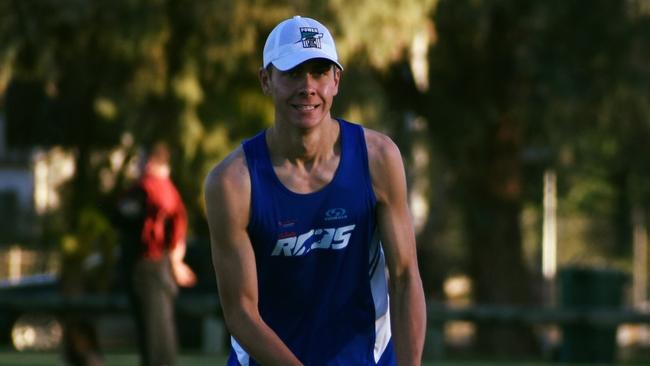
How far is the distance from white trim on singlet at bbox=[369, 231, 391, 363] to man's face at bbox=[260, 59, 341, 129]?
1.74ft

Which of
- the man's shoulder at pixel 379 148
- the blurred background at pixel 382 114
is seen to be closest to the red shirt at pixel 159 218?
the blurred background at pixel 382 114

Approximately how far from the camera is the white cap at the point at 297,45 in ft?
16.7

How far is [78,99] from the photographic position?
19.2 meters

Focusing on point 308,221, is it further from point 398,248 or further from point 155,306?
point 155,306

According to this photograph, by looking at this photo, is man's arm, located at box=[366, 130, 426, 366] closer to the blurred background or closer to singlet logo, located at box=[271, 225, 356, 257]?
singlet logo, located at box=[271, 225, 356, 257]

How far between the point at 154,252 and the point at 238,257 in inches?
309

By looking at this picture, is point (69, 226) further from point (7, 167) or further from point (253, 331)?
point (7, 167)

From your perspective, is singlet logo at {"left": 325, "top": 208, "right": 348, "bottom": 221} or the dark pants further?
the dark pants

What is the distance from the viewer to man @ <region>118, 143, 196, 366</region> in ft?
42.2

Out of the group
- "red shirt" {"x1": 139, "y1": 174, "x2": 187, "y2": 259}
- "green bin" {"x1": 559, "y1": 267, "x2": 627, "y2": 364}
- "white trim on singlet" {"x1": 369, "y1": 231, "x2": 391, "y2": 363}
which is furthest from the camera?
"green bin" {"x1": 559, "y1": 267, "x2": 627, "y2": 364}

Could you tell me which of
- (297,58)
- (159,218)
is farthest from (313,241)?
(159,218)

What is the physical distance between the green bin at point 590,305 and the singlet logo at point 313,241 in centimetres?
1420

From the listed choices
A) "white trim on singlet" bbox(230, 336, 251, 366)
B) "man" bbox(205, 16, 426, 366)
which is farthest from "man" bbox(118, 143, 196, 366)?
"man" bbox(205, 16, 426, 366)

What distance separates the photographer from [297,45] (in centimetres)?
511
